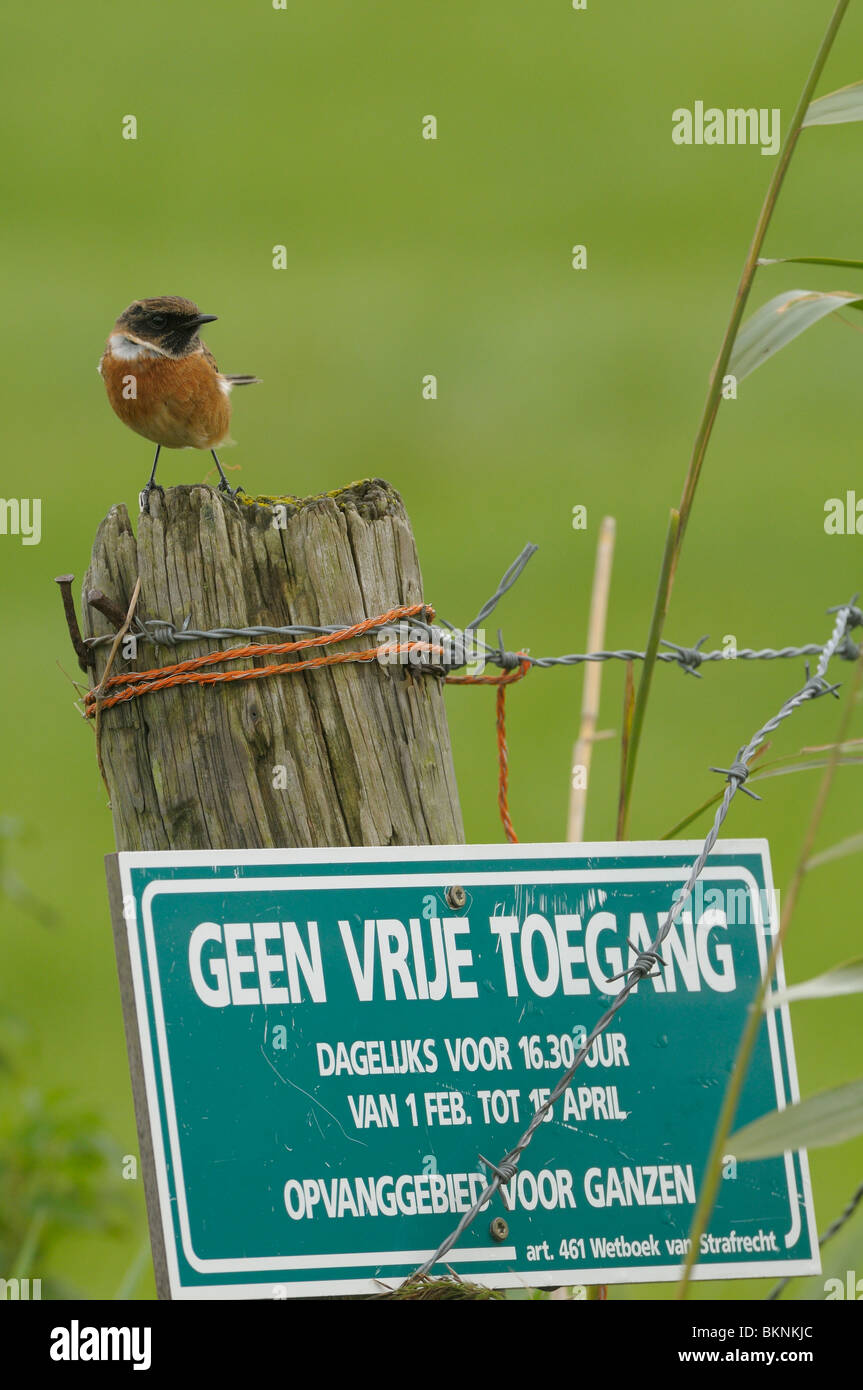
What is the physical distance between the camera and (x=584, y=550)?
7.82 meters

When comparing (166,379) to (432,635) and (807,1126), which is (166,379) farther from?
(807,1126)

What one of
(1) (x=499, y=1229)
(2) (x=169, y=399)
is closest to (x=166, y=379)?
(2) (x=169, y=399)

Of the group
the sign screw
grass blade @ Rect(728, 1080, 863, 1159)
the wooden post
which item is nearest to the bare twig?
the wooden post

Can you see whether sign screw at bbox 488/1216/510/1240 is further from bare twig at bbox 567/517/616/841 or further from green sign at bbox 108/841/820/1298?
bare twig at bbox 567/517/616/841

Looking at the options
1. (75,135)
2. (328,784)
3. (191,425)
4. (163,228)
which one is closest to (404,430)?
(163,228)

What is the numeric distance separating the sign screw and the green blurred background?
410 cm

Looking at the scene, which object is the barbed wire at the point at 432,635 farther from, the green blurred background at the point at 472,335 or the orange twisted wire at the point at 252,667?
the green blurred background at the point at 472,335

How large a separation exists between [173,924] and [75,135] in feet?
30.7

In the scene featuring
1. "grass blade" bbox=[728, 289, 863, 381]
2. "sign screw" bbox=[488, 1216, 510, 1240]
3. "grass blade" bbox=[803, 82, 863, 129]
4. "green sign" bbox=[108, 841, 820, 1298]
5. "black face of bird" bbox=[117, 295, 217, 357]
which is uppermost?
"grass blade" bbox=[803, 82, 863, 129]

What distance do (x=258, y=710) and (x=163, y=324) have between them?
1.23 meters

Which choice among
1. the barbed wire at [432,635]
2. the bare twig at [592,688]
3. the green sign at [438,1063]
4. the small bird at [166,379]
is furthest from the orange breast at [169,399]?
the green sign at [438,1063]

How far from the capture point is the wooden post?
158 cm

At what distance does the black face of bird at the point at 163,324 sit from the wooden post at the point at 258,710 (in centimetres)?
98
